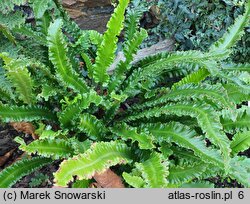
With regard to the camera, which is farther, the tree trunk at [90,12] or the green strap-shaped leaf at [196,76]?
the tree trunk at [90,12]

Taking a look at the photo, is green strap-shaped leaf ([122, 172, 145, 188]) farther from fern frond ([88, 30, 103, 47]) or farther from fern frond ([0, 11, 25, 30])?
fern frond ([0, 11, 25, 30])

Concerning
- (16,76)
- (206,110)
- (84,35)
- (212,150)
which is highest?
(84,35)

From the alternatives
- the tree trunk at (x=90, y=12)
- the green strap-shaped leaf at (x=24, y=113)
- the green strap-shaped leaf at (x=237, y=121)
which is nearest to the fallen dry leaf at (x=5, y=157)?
the green strap-shaped leaf at (x=24, y=113)

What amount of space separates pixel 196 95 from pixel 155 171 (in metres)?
0.69

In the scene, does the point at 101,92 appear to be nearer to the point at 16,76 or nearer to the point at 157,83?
the point at 157,83

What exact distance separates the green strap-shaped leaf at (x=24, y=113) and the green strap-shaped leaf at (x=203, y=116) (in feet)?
2.30

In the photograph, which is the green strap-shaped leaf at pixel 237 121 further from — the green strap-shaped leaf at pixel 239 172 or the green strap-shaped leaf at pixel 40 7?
the green strap-shaped leaf at pixel 40 7

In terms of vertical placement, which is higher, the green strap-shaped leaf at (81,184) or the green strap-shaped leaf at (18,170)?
the green strap-shaped leaf at (18,170)

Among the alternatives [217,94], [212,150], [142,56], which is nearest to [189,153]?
[212,150]

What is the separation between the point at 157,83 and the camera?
3936mm

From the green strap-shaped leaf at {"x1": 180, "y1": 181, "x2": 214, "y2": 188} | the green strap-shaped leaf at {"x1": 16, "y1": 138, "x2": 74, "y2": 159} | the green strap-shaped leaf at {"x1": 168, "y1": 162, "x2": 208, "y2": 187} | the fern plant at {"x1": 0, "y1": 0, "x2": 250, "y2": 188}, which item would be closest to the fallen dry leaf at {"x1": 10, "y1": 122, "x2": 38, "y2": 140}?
the fern plant at {"x1": 0, "y1": 0, "x2": 250, "y2": 188}

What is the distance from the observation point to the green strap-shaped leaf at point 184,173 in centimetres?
339

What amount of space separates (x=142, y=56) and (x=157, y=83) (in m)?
0.40

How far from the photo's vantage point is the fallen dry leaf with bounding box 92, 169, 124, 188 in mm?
3360
